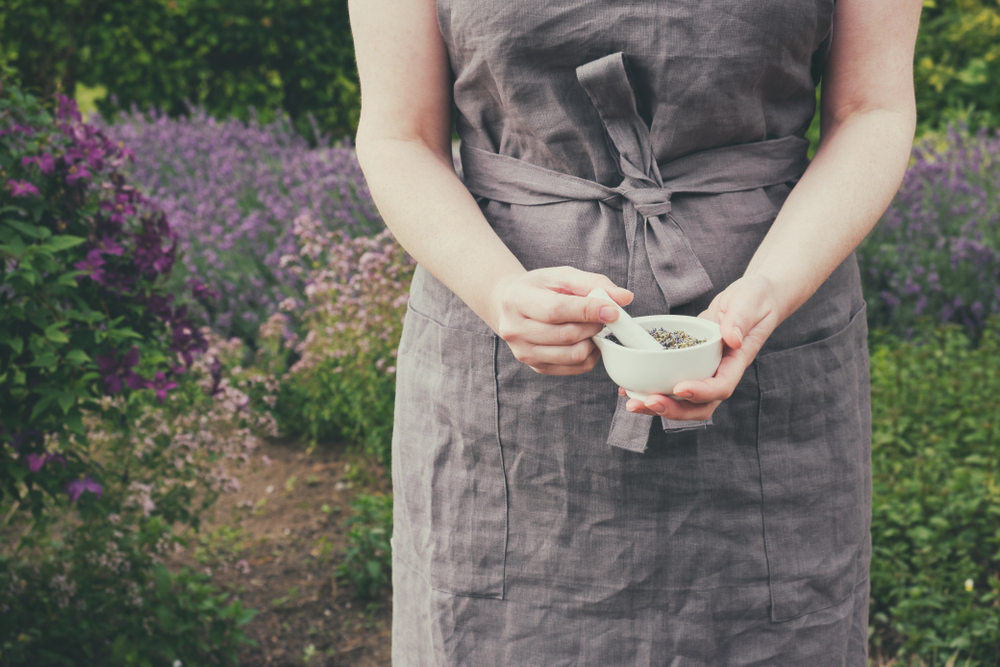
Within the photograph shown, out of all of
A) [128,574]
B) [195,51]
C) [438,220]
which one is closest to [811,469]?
[438,220]

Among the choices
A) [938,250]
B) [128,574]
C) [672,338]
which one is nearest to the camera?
[672,338]

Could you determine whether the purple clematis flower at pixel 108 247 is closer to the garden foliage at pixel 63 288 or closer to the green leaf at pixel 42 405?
the garden foliage at pixel 63 288

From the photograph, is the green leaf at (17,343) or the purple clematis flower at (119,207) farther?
the purple clematis flower at (119,207)

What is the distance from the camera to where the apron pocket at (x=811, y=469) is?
125 cm

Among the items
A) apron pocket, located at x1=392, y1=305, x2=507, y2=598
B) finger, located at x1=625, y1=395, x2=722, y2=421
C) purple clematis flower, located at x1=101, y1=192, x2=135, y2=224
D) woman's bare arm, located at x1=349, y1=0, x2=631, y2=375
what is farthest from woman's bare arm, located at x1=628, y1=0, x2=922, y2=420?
purple clematis flower, located at x1=101, y1=192, x2=135, y2=224

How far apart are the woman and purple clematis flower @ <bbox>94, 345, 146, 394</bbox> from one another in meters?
1.05

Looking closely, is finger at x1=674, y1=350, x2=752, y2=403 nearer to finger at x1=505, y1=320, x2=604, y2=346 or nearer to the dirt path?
finger at x1=505, y1=320, x2=604, y2=346

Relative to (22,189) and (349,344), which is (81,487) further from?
(349,344)

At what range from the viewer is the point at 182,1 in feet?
21.8

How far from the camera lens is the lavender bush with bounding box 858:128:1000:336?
4.13 meters

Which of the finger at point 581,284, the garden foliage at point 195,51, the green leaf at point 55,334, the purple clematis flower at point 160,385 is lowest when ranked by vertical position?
the purple clematis flower at point 160,385

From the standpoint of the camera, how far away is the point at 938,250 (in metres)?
4.26

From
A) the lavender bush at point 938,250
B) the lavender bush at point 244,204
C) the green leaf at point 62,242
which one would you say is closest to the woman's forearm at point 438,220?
the green leaf at point 62,242

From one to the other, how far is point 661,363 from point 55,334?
151 cm
